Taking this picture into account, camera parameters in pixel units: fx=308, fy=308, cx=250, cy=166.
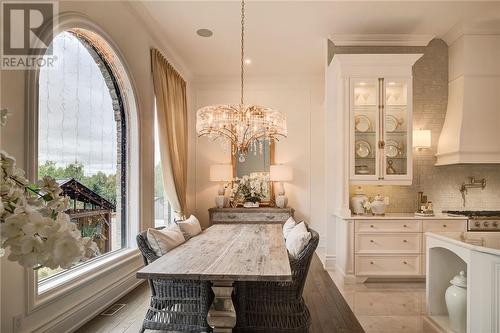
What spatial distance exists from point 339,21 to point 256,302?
11.3 ft

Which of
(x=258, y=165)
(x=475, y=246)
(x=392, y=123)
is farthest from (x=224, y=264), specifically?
(x=258, y=165)

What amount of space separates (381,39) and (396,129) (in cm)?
131

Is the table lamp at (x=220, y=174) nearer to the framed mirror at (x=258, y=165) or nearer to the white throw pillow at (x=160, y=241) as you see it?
the framed mirror at (x=258, y=165)

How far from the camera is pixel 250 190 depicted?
5.63 metres

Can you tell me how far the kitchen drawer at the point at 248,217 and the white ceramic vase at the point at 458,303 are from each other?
10.1 feet

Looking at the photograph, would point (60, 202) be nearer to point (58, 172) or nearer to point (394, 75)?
point (58, 172)

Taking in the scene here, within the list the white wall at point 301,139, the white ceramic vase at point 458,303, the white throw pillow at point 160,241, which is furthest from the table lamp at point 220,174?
the white ceramic vase at point 458,303

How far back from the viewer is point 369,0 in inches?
137

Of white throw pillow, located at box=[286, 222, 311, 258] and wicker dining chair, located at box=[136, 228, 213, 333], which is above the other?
white throw pillow, located at box=[286, 222, 311, 258]

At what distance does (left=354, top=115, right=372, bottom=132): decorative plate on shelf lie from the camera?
410 centimetres

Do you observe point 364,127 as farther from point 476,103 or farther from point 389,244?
point 389,244

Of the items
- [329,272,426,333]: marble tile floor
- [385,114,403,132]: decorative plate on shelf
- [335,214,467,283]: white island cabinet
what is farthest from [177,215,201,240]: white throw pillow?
[385,114,403,132]: decorative plate on shelf

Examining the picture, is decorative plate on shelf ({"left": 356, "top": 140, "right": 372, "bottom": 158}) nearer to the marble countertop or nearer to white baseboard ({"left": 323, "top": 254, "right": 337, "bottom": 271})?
white baseboard ({"left": 323, "top": 254, "right": 337, "bottom": 271})

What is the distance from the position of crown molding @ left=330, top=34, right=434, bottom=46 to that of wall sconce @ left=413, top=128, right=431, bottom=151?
1.24 meters
